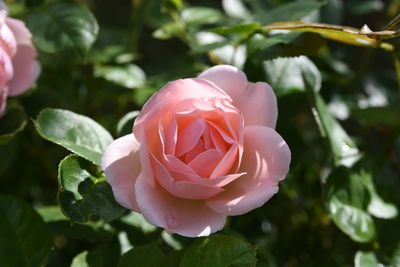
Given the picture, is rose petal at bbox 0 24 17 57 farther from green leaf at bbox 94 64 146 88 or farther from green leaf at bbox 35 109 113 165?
green leaf at bbox 94 64 146 88

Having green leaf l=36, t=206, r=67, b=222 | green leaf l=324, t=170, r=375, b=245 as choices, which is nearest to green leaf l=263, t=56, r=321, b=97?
green leaf l=324, t=170, r=375, b=245

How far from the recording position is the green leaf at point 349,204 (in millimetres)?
743

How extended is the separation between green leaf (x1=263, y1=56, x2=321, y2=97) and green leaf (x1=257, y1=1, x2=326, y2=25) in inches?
2.2

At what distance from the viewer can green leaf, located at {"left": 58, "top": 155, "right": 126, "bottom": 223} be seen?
592 mm

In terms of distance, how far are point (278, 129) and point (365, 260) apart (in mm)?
219

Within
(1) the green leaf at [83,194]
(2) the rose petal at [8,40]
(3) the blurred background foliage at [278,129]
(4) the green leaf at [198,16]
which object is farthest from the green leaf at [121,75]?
(1) the green leaf at [83,194]

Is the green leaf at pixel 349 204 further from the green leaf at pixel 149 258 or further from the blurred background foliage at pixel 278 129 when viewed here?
the green leaf at pixel 149 258

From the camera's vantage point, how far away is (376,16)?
176cm

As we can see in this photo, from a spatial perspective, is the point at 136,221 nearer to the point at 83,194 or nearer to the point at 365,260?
the point at 83,194

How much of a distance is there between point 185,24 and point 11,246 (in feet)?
1.76

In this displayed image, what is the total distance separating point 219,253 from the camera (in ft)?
1.98

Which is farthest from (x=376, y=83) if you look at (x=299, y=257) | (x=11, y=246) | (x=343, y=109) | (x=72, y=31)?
(x=11, y=246)

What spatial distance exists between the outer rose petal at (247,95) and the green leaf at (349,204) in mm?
176

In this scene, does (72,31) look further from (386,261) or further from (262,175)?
(386,261)
